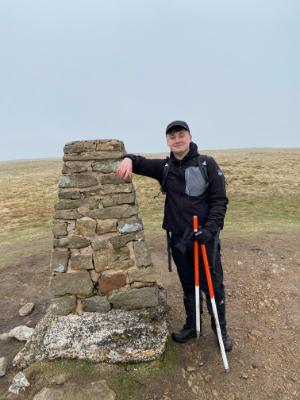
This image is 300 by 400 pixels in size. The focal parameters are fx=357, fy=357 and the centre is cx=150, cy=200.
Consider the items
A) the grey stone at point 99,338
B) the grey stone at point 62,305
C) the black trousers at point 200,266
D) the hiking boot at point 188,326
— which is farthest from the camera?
the grey stone at point 62,305

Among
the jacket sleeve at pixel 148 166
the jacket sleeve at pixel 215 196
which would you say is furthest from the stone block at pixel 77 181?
the jacket sleeve at pixel 215 196

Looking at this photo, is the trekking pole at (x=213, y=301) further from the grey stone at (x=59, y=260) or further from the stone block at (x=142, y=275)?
the grey stone at (x=59, y=260)

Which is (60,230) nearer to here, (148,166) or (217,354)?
(148,166)

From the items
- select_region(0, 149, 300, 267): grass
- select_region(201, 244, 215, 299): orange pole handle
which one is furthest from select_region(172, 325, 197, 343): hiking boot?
select_region(0, 149, 300, 267): grass

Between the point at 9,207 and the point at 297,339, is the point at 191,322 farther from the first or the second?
the point at 9,207

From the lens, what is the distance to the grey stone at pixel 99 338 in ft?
18.3

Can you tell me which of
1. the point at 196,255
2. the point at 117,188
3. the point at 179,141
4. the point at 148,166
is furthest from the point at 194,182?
the point at 117,188

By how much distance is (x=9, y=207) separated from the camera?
22.8 metres

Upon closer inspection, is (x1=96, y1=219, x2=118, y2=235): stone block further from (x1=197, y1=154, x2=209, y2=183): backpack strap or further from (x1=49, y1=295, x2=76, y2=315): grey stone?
(x1=197, y1=154, x2=209, y2=183): backpack strap

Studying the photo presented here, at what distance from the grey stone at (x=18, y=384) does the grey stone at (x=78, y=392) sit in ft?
1.11

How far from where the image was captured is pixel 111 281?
612 cm

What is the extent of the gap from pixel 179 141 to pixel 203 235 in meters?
1.41

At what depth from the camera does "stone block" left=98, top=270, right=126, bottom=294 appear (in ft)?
20.0

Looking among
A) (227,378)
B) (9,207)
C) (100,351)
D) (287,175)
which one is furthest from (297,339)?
(287,175)
